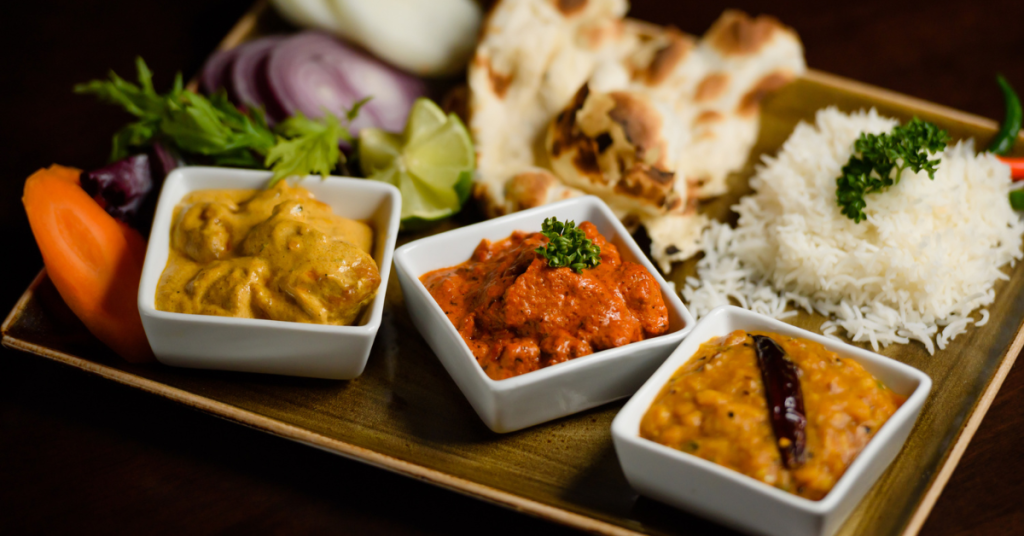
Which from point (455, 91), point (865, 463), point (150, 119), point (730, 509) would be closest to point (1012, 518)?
point (865, 463)

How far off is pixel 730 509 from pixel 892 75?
3913 millimetres

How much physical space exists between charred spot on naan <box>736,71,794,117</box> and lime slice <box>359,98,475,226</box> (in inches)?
60.0

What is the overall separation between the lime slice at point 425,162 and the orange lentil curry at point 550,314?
0.88 meters

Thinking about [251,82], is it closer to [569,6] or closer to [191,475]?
[569,6]

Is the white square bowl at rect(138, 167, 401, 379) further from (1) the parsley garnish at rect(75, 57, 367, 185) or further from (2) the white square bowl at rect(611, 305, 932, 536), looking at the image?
(2) the white square bowl at rect(611, 305, 932, 536)

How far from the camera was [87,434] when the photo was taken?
3.07 metres

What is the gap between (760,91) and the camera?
422 cm

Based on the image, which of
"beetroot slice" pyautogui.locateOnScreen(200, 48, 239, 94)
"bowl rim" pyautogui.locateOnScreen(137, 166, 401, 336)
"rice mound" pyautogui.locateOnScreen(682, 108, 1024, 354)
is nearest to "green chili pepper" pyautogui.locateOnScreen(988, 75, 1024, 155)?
"rice mound" pyautogui.locateOnScreen(682, 108, 1024, 354)

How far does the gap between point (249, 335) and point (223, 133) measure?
1.28 meters

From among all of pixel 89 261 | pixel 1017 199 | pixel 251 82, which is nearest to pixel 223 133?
pixel 251 82

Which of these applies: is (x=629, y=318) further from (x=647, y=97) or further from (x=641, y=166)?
(x=647, y=97)

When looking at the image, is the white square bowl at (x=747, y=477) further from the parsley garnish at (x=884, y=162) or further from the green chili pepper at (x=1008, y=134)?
the green chili pepper at (x=1008, y=134)

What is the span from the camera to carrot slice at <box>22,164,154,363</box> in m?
3.08

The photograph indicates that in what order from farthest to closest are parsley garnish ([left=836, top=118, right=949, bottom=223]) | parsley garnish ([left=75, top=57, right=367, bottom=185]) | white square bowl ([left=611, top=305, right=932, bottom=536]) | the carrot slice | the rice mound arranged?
parsley garnish ([left=75, top=57, right=367, bottom=185]) < parsley garnish ([left=836, top=118, right=949, bottom=223]) < the rice mound < the carrot slice < white square bowl ([left=611, top=305, right=932, bottom=536])
